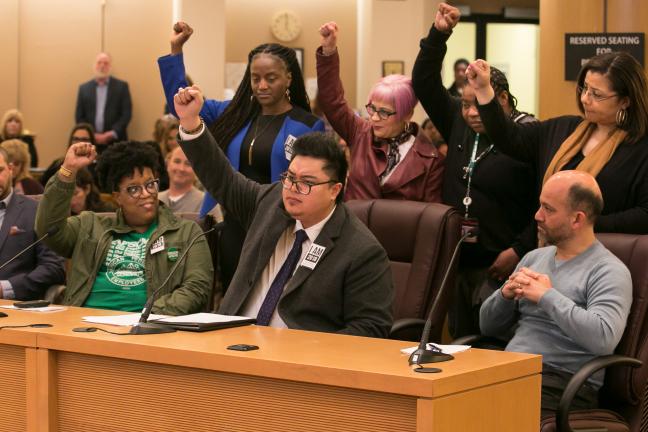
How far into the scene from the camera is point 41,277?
468cm

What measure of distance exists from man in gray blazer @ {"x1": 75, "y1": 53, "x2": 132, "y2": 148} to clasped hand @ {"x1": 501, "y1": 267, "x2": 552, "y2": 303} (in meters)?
8.68

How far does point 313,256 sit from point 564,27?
286cm

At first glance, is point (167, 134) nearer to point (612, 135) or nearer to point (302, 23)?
point (612, 135)

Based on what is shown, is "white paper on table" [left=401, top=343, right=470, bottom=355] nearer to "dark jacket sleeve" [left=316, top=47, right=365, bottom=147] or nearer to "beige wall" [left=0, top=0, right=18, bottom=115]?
"dark jacket sleeve" [left=316, top=47, right=365, bottom=147]

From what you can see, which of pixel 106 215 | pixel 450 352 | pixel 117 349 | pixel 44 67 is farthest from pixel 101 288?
pixel 44 67

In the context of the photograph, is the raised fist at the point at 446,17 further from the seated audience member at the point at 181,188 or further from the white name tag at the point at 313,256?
the seated audience member at the point at 181,188

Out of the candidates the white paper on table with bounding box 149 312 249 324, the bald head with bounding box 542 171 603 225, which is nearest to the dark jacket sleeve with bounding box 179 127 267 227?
the white paper on table with bounding box 149 312 249 324

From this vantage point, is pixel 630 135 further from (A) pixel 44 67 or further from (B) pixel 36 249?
(A) pixel 44 67

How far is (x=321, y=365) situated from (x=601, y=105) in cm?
173

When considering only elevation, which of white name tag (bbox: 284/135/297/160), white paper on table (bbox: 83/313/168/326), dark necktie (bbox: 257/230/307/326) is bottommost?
white paper on table (bbox: 83/313/168/326)

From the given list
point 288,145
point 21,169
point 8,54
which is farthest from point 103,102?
point 288,145

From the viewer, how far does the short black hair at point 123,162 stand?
14.6 ft

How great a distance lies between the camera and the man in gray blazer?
11.7 metres

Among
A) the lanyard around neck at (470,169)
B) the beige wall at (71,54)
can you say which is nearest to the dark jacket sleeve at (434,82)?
the lanyard around neck at (470,169)
